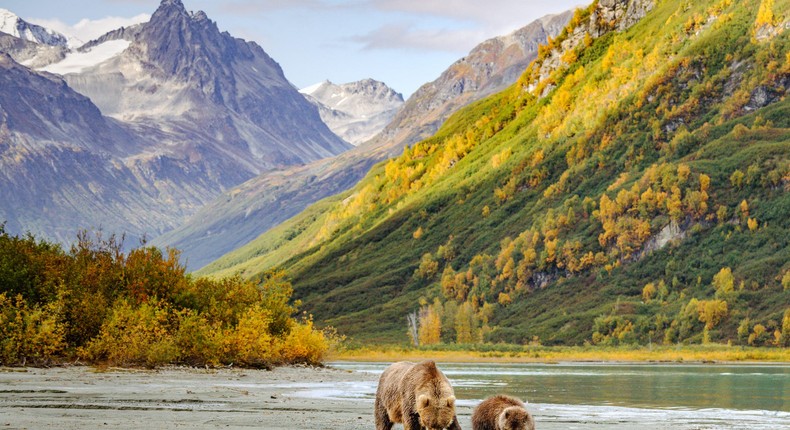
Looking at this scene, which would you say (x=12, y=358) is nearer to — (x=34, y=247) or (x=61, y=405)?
(x=34, y=247)

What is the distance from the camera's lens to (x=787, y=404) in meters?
50.4

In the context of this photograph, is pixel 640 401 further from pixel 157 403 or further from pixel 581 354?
pixel 581 354

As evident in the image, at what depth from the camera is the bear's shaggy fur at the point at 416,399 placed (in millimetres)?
24000

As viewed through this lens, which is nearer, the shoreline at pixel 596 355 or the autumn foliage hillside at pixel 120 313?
the autumn foliage hillside at pixel 120 313

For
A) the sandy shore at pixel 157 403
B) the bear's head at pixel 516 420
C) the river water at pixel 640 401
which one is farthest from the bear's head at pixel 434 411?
the river water at pixel 640 401

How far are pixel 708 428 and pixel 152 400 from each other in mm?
18329

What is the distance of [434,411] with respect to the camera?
24.0 meters

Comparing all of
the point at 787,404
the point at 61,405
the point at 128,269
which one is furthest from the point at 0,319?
the point at 787,404

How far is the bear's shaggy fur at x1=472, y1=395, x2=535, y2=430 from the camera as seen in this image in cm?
2544

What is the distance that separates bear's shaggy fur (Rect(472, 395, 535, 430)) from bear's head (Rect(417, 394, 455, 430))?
1977 millimetres

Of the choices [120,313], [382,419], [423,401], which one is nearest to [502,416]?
[423,401]

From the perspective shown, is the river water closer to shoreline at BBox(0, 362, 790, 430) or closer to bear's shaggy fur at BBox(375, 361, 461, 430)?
shoreline at BBox(0, 362, 790, 430)

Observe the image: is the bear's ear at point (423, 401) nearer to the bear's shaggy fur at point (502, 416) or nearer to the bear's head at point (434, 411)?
the bear's head at point (434, 411)

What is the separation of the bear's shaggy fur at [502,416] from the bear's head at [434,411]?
6.49 ft
